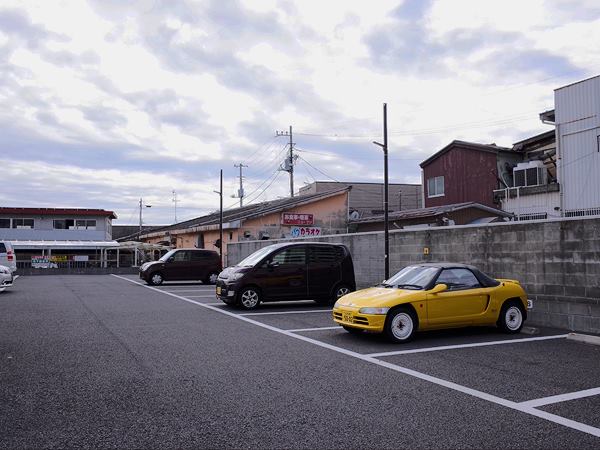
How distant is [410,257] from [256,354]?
820cm

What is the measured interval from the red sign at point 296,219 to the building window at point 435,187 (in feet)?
28.1

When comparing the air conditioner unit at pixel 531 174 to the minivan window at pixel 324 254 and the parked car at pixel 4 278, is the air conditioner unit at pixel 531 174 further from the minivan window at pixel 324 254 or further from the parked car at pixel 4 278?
the parked car at pixel 4 278

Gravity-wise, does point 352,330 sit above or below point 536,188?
below

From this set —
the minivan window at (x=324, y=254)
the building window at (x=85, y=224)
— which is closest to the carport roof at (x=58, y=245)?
the building window at (x=85, y=224)

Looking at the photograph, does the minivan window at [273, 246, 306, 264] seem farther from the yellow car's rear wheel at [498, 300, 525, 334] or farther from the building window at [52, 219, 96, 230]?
the building window at [52, 219, 96, 230]

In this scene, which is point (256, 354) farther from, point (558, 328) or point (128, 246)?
point (128, 246)

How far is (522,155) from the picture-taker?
32.2m

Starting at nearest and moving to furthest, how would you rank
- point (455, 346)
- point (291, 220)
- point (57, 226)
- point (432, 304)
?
point (455, 346)
point (432, 304)
point (291, 220)
point (57, 226)

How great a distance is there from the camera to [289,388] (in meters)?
5.91

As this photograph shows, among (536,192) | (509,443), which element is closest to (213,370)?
(509,443)

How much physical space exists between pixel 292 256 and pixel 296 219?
19436mm

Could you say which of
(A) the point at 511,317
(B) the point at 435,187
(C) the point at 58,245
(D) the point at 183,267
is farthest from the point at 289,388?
(C) the point at 58,245

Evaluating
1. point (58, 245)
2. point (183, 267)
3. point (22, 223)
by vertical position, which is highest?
point (22, 223)

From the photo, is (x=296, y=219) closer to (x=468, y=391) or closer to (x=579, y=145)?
(x=579, y=145)
